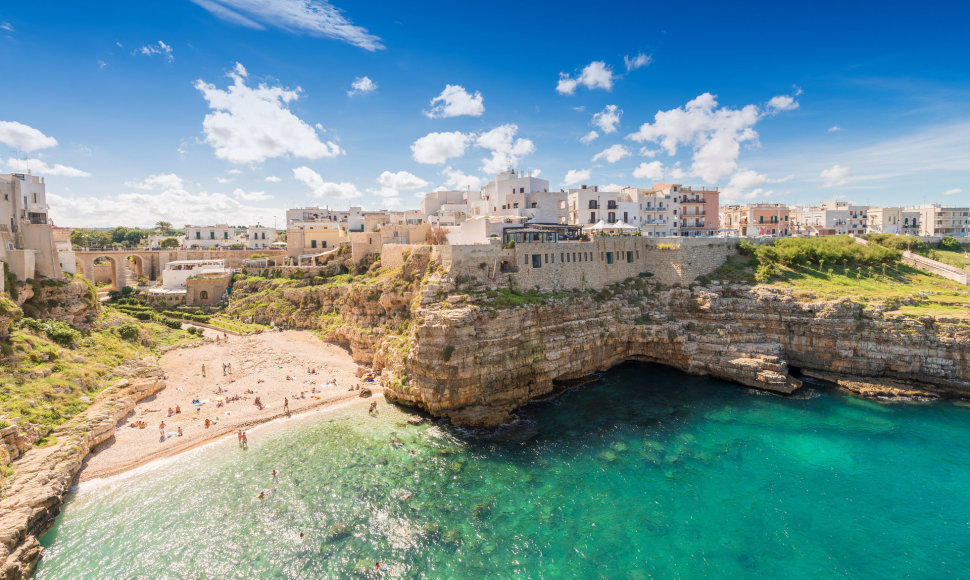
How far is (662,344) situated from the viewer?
37.7m

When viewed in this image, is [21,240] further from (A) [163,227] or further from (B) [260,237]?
(A) [163,227]

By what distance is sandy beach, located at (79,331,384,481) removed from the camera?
85.4 ft

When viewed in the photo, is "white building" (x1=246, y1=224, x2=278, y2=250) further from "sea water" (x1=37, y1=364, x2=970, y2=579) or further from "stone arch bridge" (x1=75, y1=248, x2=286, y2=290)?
"sea water" (x1=37, y1=364, x2=970, y2=579)

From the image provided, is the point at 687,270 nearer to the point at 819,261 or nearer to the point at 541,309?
the point at 819,261

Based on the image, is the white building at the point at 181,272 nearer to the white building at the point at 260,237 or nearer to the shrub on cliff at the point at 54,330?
the white building at the point at 260,237

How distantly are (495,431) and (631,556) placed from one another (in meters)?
11.2

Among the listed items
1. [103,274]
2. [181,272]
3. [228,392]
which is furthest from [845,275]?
[103,274]

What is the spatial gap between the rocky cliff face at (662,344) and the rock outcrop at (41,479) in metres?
17.7

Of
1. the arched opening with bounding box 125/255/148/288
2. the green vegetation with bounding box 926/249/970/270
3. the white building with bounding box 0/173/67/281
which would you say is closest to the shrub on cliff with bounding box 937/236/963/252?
the green vegetation with bounding box 926/249/970/270

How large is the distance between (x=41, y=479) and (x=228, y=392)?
13.3m

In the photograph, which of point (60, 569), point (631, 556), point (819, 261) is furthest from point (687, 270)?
point (60, 569)

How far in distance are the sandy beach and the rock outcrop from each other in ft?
3.26

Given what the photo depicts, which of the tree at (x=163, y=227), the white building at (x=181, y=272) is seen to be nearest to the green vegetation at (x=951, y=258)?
the white building at (x=181, y=272)

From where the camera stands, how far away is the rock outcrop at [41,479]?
57.0 feet
